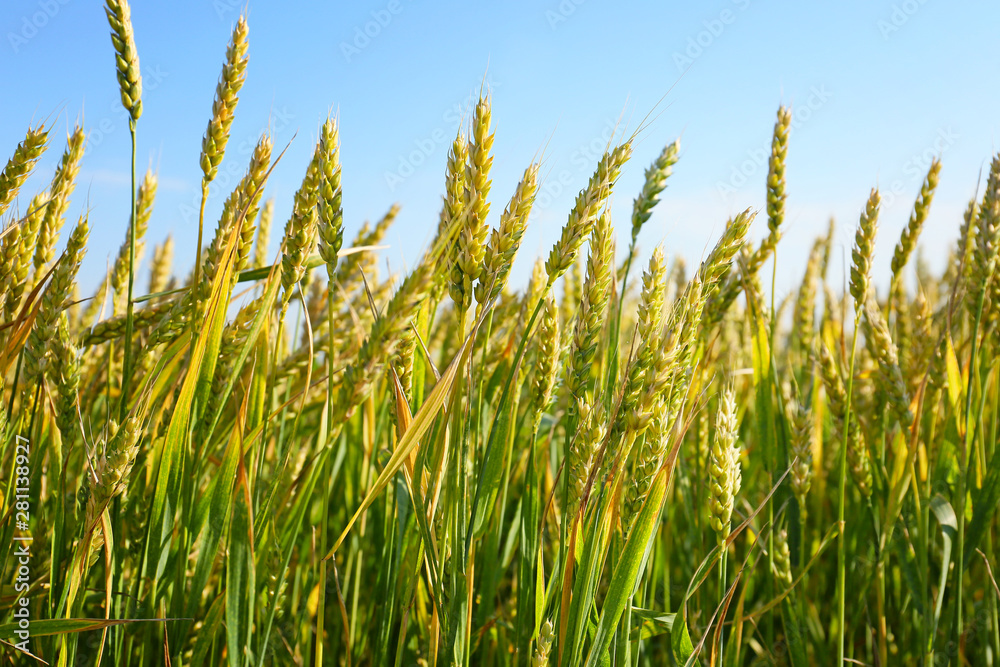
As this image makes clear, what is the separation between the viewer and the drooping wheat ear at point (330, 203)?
997 millimetres

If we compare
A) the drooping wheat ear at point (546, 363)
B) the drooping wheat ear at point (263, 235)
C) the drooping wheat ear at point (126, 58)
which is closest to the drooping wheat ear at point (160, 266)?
the drooping wheat ear at point (263, 235)

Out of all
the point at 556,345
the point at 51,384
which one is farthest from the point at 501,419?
the point at 51,384

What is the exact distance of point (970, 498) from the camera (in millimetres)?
1674

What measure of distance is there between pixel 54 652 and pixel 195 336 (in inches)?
22.7

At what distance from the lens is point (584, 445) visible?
99 centimetres

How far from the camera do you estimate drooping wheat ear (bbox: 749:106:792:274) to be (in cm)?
161

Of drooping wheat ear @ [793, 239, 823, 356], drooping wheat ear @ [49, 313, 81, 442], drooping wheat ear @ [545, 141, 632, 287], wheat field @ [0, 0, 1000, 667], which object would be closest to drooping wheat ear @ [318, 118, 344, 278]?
wheat field @ [0, 0, 1000, 667]

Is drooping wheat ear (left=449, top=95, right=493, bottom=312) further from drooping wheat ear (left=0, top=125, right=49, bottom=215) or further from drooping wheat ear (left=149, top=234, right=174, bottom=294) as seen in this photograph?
drooping wheat ear (left=149, top=234, right=174, bottom=294)

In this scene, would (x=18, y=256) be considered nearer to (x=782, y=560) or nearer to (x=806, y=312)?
(x=782, y=560)

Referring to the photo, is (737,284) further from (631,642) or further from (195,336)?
(195,336)

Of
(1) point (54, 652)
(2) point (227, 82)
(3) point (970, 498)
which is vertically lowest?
(1) point (54, 652)

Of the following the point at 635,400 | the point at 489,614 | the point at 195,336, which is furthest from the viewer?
the point at 489,614

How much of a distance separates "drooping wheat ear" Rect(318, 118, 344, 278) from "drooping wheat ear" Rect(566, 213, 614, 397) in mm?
414

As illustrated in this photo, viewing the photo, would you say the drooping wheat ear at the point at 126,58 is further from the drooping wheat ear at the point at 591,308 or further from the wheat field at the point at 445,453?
the drooping wheat ear at the point at 591,308
